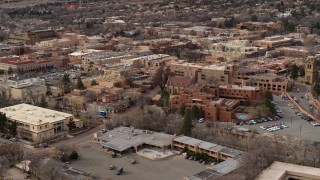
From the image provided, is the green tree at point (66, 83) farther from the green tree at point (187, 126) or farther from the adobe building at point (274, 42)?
the adobe building at point (274, 42)

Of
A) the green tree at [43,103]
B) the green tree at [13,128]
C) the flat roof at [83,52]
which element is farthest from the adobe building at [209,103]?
the flat roof at [83,52]

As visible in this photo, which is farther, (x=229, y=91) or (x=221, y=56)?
(x=221, y=56)

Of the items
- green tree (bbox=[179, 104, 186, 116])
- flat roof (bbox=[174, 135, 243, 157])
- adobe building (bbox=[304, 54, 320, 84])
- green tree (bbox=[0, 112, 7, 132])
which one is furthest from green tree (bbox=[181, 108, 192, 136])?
adobe building (bbox=[304, 54, 320, 84])

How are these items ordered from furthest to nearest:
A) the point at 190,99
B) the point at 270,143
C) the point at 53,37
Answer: the point at 53,37, the point at 190,99, the point at 270,143

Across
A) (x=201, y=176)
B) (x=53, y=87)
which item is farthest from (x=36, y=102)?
(x=201, y=176)

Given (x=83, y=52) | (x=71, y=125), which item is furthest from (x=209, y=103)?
(x=83, y=52)

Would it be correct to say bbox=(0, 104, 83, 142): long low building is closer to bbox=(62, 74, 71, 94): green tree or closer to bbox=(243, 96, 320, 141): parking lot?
bbox=(62, 74, 71, 94): green tree

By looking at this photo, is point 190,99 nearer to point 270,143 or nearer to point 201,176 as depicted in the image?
point 270,143
